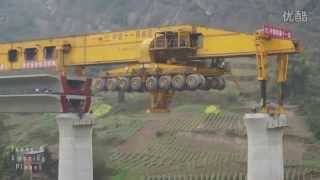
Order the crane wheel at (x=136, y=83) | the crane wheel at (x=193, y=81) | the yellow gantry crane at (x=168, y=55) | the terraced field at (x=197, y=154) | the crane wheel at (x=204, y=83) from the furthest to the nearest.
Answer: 1. the terraced field at (x=197, y=154)
2. the crane wheel at (x=136, y=83)
3. the crane wheel at (x=204, y=83)
4. the crane wheel at (x=193, y=81)
5. the yellow gantry crane at (x=168, y=55)

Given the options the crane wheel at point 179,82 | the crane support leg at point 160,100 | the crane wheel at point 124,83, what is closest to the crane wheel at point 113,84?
the crane wheel at point 124,83

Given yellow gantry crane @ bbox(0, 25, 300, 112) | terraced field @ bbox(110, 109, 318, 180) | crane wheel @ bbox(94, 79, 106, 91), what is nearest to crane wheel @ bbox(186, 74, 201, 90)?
yellow gantry crane @ bbox(0, 25, 300, 112)

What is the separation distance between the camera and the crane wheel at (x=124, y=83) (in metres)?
43.4

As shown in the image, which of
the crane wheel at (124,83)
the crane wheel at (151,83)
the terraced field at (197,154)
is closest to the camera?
the crane wheel at (151,83)

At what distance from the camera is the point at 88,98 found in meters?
46.2

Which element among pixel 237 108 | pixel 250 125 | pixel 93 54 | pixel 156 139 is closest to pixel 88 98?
pixel 93 54

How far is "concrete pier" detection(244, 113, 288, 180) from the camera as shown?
127 feet

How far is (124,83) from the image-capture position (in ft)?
143

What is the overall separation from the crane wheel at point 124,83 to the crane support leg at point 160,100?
164 centimetres

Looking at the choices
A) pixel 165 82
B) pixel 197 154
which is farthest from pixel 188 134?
pixel 165 82

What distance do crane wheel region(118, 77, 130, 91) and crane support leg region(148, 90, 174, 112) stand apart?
1.64 metres

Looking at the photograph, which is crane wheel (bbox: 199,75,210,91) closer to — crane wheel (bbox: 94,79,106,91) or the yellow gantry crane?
the yellow gantry crane

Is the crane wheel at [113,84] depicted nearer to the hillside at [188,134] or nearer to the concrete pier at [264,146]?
the hillside at [188,134]

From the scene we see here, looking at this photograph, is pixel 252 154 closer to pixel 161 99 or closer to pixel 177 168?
pixel 161 99
